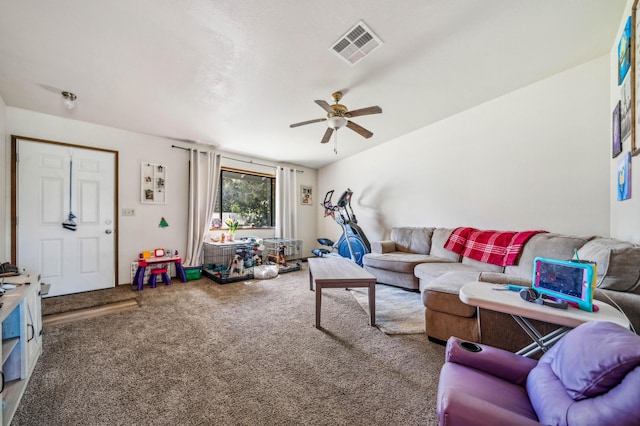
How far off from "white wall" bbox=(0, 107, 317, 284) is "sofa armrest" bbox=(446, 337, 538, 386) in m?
4.49

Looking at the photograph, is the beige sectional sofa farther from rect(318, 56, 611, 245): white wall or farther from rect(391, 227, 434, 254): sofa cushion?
rect(318, 56, 611, 245): white wall

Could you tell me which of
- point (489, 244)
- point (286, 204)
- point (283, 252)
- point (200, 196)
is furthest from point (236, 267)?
point (489, 244)

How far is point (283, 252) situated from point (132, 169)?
3.01m

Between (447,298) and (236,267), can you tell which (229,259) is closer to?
(236,267)

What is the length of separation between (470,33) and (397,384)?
2670mm

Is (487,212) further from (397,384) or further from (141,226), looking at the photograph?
(141,226)

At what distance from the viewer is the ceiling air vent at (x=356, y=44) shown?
1.86 meters

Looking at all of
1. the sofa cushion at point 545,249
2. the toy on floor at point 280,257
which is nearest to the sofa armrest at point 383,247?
the sofa cushion at point 545,249

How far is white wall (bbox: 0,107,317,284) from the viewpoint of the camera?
315 cm

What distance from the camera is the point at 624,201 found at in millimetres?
1917

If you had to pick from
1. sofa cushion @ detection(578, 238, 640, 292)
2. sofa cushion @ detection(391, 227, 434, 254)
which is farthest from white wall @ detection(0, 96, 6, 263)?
sofa cushion @ detection(578, 238, 640, 292)

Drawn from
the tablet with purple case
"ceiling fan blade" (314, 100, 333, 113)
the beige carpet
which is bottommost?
the beige carpet

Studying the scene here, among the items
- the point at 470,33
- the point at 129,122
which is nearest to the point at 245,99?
the point at 129,122

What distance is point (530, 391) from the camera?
97cm
